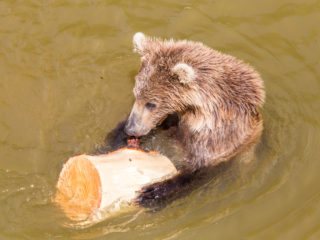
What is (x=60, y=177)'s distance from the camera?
5.69 m

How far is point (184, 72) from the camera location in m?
5.35

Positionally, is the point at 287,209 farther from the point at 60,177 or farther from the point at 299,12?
the point at 299,12

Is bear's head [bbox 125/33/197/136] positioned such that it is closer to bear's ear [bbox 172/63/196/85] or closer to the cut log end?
bear's ear [bbox 172/63/196/85]

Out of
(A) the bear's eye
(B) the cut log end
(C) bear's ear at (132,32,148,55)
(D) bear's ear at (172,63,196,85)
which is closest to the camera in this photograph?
(B) the cut log end

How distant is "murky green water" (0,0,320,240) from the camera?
5.65m

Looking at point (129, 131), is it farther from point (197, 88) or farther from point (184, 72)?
point (184, 72)

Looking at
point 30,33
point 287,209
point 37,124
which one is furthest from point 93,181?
point 30,33

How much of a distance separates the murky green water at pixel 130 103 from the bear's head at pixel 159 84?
3.01ft

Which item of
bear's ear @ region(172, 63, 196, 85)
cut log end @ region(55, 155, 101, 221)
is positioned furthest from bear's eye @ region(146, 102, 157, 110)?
cut log end @ region(55, 155, 101, 221)

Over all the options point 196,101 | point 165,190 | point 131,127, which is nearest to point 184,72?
point 196,101

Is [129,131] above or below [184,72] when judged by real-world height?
below

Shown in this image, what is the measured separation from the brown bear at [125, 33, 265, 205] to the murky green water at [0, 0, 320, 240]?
414 mm

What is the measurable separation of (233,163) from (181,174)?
818mm

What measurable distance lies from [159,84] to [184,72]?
498mm
